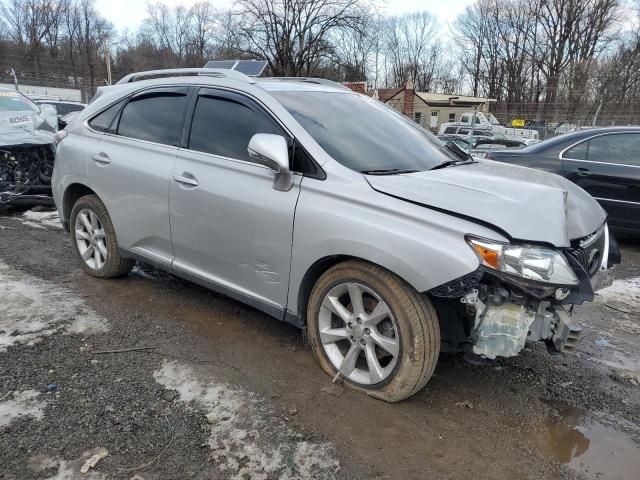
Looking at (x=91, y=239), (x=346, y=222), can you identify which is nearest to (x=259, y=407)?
(x=346, y=222)

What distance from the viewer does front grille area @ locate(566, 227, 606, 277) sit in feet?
8.64

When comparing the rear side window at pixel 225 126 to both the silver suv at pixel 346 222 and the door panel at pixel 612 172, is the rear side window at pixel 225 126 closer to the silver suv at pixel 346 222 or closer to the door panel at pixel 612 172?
the silver suv at pixel 346 222

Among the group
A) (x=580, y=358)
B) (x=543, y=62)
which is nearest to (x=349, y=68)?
(x=543, y=62)

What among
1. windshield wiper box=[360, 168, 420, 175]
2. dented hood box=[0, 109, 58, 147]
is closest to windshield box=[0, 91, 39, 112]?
dented hood box=[0, 109, 58, 147]

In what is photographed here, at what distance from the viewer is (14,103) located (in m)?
7.91

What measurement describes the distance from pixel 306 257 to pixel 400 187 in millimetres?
666

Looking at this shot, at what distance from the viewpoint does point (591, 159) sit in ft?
21.0

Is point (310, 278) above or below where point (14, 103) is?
below

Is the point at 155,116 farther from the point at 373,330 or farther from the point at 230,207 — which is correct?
the point at 373,330

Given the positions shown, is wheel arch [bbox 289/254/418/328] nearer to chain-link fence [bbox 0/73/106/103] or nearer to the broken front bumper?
the broken front bumper

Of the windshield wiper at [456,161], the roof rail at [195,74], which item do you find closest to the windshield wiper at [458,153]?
the windshield wiper at [456,161]

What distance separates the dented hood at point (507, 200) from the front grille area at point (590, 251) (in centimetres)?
4

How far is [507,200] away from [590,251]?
62 centimetres

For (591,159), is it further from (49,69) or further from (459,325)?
(49,69)
